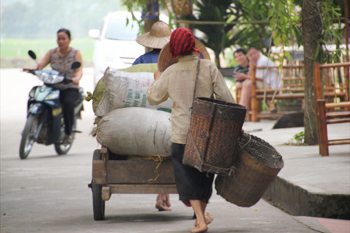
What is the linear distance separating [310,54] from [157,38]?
5.43 m

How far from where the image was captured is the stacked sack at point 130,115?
10.8 meters

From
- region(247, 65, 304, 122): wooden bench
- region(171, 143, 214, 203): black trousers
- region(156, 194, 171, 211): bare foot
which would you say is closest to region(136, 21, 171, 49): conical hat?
region(156, 194, 171, 211): bare foot

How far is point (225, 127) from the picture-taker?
32.1 ft

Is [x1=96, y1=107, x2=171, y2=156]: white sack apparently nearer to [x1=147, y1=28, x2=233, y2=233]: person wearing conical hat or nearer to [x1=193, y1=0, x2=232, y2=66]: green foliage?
[x1=147, y1=28, x2=233, y2=233]: person wearing conical hat

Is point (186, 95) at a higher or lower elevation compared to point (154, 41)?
lower

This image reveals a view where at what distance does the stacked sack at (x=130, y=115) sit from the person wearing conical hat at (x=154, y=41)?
0.36 m

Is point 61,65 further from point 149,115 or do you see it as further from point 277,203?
point 149,115

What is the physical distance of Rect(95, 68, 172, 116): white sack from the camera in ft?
36.4

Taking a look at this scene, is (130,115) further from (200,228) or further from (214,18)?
(214,18)

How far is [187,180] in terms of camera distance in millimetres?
10203

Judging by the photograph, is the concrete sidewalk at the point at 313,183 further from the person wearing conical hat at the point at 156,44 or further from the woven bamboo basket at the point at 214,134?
the woven bamboo basket at the point at 214,134

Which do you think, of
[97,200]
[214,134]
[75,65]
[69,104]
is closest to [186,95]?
[214,134]

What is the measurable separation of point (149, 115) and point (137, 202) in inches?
92.1

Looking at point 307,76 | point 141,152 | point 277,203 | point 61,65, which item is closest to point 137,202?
point 277,203
